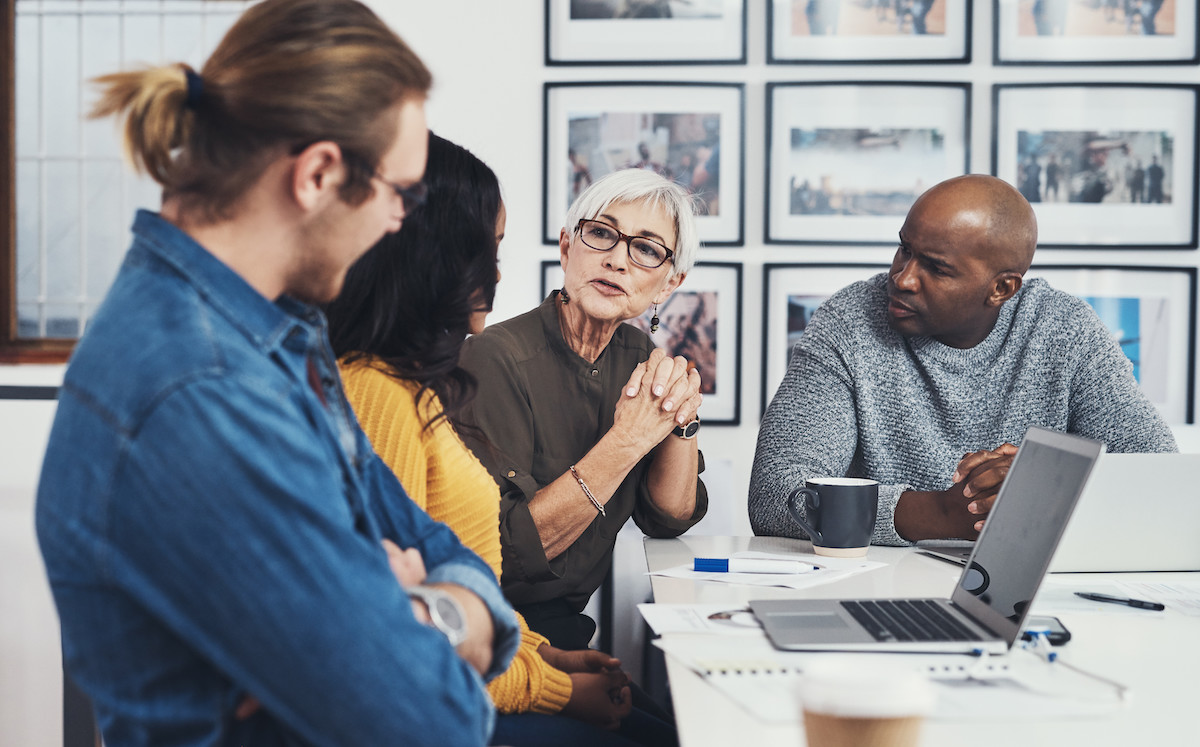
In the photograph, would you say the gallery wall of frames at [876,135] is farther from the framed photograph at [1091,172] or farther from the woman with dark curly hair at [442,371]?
the woman with dark curly hair at [442,371]

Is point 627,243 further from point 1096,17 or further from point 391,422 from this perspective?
point 1096,17

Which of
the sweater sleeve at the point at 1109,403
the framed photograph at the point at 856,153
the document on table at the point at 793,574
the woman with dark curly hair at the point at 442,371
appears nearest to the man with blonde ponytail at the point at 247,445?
the woman with dark curly hair at the point at 442,371

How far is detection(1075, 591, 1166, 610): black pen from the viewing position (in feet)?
3.86

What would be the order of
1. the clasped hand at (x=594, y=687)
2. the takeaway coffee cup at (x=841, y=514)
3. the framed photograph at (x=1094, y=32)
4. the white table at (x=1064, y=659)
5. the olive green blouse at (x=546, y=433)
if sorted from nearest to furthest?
the white table at (x=1064, y=659) → the clasped hand at (x=594, y=687) → the takeaway coffee cup at (x=841, y=514) → the olive green blouse at (x=546, y=433) → the framed photograph at (x=1094, y=32)

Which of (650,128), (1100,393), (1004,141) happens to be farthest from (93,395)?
(1004,141)

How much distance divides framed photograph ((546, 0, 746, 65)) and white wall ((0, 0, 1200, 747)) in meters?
0.03

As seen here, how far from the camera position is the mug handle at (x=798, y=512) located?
1.49 m

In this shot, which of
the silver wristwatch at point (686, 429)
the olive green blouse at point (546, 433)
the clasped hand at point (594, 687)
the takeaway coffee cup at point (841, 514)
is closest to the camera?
the clasped hand at point (594, 687)

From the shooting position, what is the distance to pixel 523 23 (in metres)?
2.55

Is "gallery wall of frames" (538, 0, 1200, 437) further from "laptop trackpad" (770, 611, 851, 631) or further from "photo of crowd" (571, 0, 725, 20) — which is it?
"laptop trackpad" (770, 611, 851, 631)

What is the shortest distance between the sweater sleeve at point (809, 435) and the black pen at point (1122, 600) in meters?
0.37

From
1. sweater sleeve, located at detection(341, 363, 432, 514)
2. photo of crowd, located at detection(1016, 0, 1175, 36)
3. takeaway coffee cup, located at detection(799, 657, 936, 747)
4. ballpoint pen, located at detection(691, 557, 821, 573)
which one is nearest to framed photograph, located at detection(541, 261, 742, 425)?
photo of crowd, located at detection(1016, 0, 1175, 36)

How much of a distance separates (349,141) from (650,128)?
1872mm

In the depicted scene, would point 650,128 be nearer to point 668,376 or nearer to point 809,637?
point 668,376
